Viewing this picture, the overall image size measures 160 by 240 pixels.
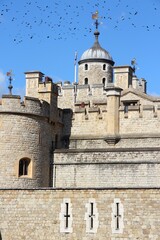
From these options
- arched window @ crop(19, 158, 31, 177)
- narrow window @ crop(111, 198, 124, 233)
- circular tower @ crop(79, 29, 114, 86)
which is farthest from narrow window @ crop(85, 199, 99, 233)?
circular tower @ crop(79, 29, 114, 86)

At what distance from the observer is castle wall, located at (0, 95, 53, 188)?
3884 cm

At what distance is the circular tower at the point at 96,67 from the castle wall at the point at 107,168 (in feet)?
83.6

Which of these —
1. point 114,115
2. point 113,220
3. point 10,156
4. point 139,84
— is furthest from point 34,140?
point 139,84

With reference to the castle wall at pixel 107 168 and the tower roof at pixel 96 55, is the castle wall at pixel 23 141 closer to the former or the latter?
the castle wall at pixel 107 168

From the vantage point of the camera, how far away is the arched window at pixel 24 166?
3922cm

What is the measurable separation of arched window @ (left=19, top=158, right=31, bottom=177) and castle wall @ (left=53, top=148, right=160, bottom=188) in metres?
2.08

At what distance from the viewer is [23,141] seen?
129 ft

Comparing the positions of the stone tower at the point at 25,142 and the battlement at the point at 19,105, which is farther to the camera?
the battlement at the point at 19,105

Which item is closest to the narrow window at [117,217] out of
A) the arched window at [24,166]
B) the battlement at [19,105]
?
the arched window at [24,166]

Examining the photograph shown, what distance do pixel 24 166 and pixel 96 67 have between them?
28545 mm

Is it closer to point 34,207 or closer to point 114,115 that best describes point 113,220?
point 34,207

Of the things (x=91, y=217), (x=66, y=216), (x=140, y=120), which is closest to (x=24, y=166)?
(x=66, y=216)

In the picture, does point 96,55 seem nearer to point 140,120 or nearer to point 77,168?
point 140,120

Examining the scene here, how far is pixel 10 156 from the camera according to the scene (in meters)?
38.9
